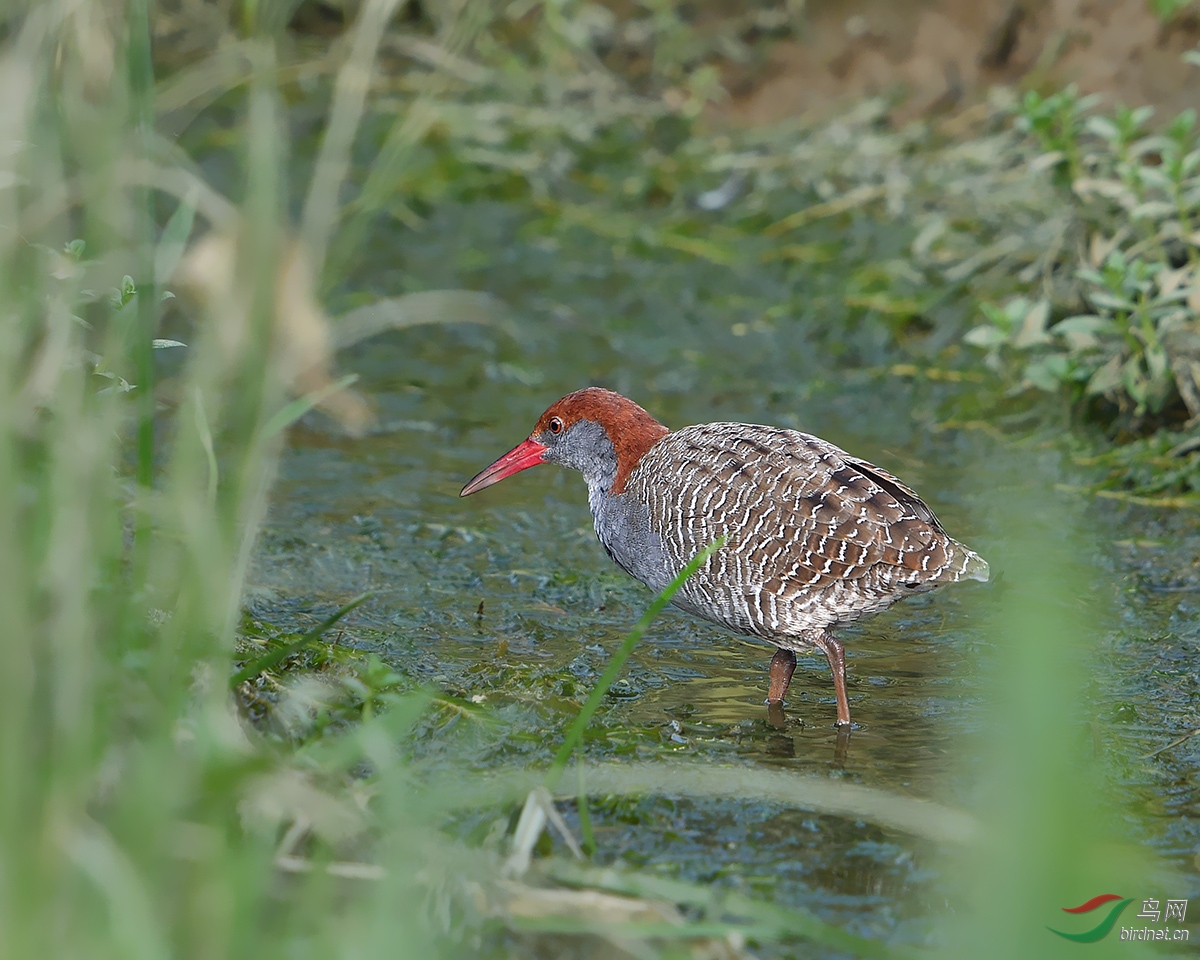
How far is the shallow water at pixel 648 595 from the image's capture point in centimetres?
339

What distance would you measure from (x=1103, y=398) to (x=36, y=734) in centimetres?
537

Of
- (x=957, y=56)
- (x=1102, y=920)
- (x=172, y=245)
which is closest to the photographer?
(x=1102, y=920)

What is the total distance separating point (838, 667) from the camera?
13.3 ft

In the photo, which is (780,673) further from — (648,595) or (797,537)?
(648,595)

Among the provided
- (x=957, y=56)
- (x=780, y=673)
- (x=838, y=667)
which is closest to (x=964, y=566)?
(x=838, y=667)

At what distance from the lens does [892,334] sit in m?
7.58

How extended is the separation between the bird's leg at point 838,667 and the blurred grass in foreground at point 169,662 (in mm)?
999

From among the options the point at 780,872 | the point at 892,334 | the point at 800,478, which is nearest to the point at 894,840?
the point at 780,872

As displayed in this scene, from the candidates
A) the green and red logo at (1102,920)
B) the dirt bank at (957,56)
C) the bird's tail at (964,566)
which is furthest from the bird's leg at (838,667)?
the dirt bank at (957,56)

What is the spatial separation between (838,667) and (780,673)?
257 mm

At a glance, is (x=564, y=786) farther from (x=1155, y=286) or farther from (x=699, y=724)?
(x=1155, y=286)

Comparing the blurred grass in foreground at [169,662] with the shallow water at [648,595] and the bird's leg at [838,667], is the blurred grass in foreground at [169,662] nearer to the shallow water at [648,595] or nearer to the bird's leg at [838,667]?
the shallow water at [648,595]

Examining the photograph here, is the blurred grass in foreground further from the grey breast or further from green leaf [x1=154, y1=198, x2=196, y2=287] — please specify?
the grey breast

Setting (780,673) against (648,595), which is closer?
(780,673)
